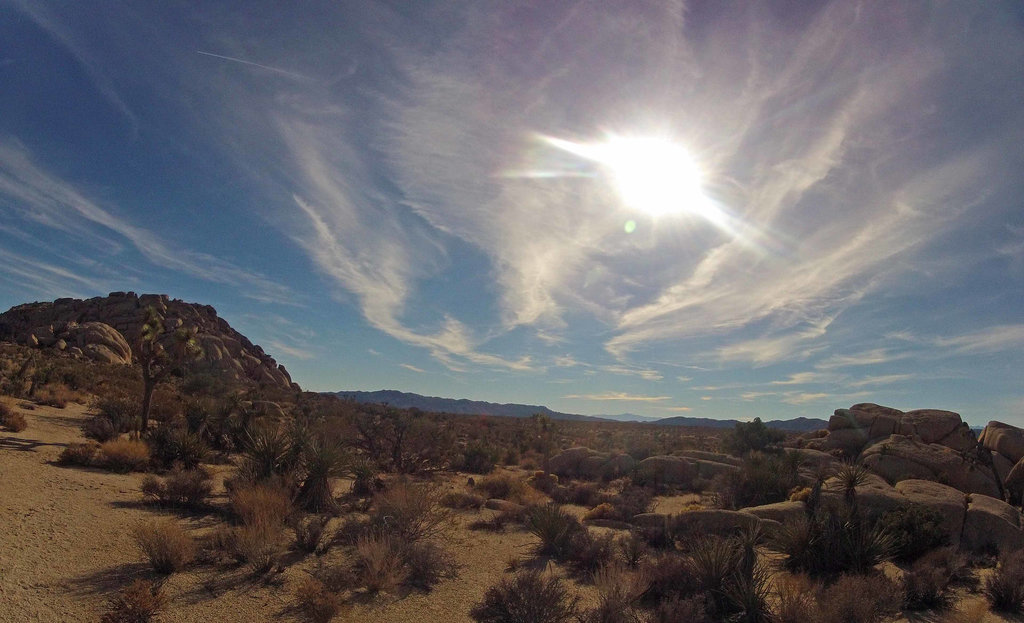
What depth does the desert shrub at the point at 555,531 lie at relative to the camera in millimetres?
11930

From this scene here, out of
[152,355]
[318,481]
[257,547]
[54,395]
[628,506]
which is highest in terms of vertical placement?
[152,355]

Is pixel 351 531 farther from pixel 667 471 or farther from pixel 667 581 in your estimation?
pixel 667 471

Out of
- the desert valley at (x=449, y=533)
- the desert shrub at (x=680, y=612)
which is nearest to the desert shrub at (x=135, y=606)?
the desert valley at (x=449, y=533)

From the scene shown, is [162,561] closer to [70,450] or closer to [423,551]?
[423,551]

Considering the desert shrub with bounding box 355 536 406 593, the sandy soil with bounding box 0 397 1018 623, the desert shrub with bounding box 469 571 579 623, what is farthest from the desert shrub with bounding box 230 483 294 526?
the desert shrub with bounding box 469 571 579 623

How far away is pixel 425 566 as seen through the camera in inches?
373

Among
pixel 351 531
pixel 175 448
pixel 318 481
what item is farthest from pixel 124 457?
pixel 351 531

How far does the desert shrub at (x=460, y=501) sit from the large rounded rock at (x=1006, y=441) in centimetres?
2062

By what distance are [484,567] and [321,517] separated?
405 centimetres

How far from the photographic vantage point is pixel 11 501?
930cm

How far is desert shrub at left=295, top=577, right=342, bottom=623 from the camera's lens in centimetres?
706

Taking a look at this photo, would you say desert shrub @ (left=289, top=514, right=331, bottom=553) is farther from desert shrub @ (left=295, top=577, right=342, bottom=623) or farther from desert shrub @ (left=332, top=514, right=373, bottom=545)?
desert shrub @ (left=295, top=577, right=342, bottom=623)

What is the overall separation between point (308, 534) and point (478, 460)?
54.5ft

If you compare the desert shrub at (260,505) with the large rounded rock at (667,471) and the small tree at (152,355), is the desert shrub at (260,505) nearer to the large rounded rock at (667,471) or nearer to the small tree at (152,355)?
the small tree at (152,355)
